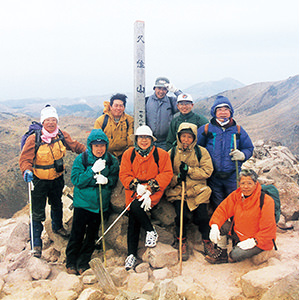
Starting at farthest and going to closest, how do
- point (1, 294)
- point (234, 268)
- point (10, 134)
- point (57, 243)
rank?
point (10, 134) < point (57, 243) < point (234, 268) < point (1, 294)

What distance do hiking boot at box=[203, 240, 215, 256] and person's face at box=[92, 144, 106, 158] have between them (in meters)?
3.00

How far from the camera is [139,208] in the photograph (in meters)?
5.23

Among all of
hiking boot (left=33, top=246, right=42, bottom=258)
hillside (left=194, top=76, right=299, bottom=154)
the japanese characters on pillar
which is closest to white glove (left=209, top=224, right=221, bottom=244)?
the japanese characters on pillar

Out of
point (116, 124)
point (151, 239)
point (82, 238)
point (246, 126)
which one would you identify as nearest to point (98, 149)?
point (116, 124)

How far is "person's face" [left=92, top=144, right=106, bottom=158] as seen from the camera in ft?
17.3

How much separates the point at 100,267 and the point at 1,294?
6.18ft

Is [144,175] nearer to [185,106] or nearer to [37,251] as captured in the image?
[185,106]

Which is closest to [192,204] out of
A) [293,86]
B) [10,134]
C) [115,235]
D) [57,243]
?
[115,235]

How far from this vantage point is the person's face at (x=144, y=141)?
5191 mm

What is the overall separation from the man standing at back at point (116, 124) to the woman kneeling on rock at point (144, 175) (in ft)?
4.20

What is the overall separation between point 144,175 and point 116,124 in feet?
6.14

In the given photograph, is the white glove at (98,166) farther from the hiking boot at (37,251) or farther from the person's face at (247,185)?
the person's face at (247,185)

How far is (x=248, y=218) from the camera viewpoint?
470 centimetres

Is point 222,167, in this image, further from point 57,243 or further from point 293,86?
point 293,86
